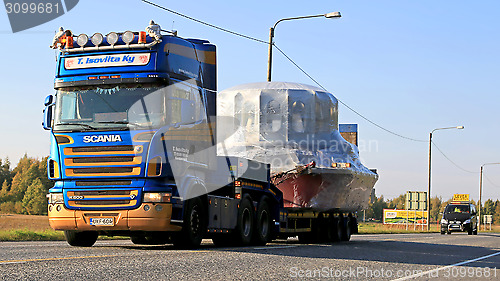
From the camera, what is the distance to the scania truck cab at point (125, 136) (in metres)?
13.0

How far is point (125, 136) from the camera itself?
42.4 feet

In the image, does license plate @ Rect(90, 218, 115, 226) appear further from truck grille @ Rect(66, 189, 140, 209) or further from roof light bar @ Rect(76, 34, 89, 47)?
roof light bar @ Rect(76, 34, 89, 47)

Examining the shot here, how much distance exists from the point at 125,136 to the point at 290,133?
828 centimetres

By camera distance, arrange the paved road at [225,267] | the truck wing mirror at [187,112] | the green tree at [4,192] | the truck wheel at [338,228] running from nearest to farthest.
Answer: the paved road at [225,267], the truck wing mirror at [187,112], the truck wheel at [338,228], the green tree at [4,192]

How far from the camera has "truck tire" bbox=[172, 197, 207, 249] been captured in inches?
550

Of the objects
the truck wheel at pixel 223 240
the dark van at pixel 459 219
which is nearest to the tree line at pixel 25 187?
the dark van at pixel 459 219

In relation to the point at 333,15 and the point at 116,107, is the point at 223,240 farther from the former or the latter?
the point at 333,15

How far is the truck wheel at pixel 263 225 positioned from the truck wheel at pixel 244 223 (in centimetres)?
36

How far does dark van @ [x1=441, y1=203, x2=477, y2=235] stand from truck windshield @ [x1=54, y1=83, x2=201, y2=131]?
41994mm

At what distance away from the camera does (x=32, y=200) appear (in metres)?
114

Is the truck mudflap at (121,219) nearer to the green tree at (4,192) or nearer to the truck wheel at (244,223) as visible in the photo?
the truck wheel at (244,223)

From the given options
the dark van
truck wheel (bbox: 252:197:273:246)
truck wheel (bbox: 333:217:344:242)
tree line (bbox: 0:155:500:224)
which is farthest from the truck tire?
tree line (bbox: 0:155:500:224)

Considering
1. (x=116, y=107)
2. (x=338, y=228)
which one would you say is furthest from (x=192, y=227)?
(x=338, y=228)

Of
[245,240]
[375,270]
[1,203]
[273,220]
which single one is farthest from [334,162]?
[1,203]
